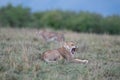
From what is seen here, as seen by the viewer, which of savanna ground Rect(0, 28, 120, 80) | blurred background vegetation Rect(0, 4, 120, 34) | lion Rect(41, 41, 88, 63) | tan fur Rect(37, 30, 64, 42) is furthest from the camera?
blurred background vegetation Rect(0, 4, 120, 34)

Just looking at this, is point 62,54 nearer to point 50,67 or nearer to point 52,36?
point 50,67

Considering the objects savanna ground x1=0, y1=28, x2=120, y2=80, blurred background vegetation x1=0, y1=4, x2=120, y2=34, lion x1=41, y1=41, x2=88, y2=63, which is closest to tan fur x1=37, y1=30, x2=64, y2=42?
savanna ground x1=0, y1=28, x2=120, y2=80

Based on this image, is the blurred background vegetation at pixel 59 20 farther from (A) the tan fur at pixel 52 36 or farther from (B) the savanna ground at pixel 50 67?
(B) the savanna ground at pixel 50 67

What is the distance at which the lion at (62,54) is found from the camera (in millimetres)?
12375

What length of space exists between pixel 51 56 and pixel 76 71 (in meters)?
1.40

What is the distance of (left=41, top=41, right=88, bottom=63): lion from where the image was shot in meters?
12.4

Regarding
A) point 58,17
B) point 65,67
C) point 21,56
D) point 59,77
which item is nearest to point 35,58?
point 21,56

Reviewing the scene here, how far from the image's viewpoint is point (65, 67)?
11.7 meters

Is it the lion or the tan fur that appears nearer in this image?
the lion

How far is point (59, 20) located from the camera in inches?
1702

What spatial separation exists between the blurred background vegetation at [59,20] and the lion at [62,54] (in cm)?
2579

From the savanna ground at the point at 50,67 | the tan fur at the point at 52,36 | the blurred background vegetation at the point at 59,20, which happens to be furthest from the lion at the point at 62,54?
the blurred background vegetation at the point at 59,20

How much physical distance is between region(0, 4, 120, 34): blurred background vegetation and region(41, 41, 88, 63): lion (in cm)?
2579

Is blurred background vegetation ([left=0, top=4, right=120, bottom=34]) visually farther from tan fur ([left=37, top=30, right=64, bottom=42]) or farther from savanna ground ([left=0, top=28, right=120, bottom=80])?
savanna ground ([left=0, top=28, right=120, bottom=80])
